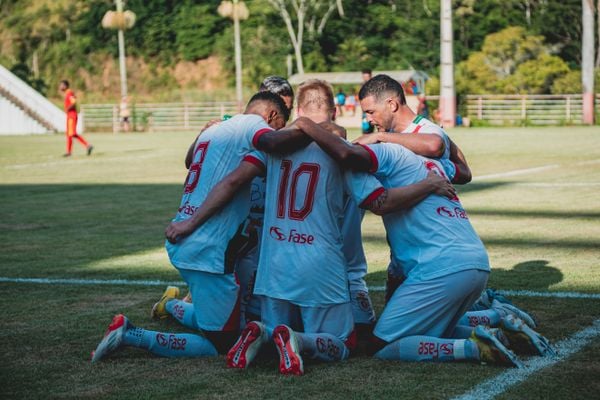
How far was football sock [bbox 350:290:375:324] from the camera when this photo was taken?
21.8 ft

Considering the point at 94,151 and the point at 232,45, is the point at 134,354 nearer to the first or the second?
the point at 94,151

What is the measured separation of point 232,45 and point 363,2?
10.0 meters

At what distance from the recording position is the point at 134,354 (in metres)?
6.27

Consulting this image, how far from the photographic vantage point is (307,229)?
5.95 metres

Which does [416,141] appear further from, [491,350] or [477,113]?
[477,113]

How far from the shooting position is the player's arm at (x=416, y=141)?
6.29 metres

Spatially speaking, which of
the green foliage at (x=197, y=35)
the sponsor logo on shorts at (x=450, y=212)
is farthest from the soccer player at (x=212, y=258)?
the green foliage at (x=197, y=35)

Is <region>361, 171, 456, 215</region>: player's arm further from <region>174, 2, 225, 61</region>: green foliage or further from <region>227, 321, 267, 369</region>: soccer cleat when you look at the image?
<region>174, 2, 225, 61</region>: green foliage

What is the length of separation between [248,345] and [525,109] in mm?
44735

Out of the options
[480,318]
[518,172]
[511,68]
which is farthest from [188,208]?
[511,68]

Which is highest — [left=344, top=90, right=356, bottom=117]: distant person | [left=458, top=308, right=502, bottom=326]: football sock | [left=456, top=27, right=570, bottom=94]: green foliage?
[left=456, top=27, right=570, bottom=94]: green foliage

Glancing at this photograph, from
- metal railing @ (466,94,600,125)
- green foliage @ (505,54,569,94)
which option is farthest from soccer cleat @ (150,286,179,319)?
green foliage @ (505,54,569,94)

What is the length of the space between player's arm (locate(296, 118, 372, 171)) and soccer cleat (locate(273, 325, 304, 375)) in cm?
97

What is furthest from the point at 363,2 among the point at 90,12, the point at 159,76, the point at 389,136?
the point at 389,136
